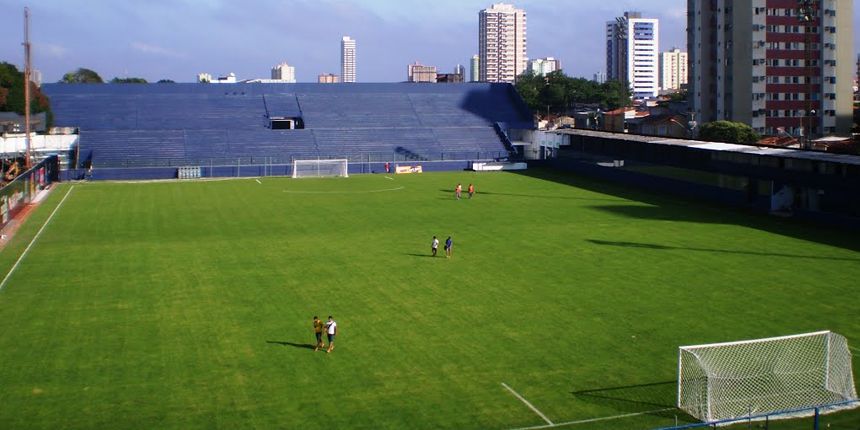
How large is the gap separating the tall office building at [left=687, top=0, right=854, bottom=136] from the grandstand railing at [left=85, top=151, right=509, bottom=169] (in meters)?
36.6

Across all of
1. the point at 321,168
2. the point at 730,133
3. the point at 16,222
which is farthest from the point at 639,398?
the point at 730,133

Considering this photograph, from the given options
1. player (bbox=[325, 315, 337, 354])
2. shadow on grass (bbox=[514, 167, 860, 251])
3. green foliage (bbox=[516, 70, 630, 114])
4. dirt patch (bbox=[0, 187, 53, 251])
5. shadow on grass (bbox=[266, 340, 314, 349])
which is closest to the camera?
player (bbox=[325, 315, 337, 354])

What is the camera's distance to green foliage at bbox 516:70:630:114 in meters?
150

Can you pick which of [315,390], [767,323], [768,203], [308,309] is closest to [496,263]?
[308,309]

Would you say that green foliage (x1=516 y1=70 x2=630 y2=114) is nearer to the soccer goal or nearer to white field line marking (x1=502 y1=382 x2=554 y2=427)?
the soccer goal

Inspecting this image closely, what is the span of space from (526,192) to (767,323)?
3994cm

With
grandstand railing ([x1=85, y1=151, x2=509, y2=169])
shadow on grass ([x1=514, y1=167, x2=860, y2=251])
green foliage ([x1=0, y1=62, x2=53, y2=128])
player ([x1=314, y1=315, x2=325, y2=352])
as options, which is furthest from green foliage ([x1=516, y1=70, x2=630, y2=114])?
player ([x1=314, y1=315, x2=325, y2=352])

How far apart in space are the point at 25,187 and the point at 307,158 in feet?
108

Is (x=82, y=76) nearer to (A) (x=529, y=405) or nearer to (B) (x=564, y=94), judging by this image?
(B) (x=564, y=94)

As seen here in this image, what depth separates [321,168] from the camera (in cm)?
8538

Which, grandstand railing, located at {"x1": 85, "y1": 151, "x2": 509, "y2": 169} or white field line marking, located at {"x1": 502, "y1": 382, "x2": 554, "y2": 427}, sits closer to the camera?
white field line marking, located at {"x1": 502, "y1": 382, "x2": 554, "y2": 427}

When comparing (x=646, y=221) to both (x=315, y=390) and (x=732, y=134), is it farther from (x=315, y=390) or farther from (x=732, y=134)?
(x=732, y=134)

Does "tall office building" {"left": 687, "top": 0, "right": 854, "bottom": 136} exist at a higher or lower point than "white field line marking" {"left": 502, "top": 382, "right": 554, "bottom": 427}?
higher

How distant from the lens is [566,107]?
502 ft
